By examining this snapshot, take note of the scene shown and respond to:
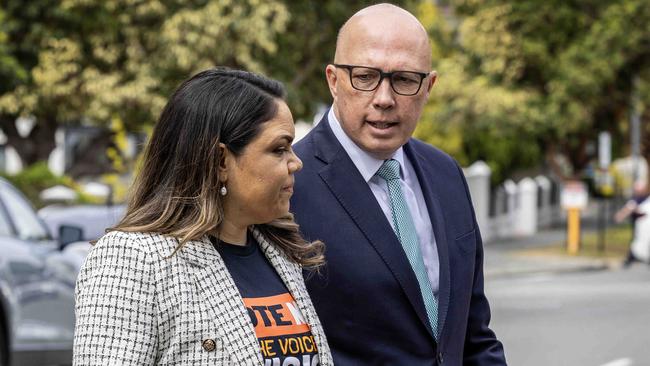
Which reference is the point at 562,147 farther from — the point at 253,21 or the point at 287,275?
the point at 287,275

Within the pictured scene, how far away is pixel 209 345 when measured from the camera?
286 centimetres

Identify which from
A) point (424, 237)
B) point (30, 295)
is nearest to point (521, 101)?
point (30, 295)

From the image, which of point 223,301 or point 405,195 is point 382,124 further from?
point 223,301

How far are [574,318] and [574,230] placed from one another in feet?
51.7

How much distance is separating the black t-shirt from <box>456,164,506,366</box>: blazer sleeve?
101 centimetres

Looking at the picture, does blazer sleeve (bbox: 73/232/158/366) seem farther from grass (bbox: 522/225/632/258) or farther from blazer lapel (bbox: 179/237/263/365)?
grass (bbox: 522/225/632/258)

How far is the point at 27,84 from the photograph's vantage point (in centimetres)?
3130

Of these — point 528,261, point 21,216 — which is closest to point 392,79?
point 21,216

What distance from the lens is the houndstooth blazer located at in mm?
2779

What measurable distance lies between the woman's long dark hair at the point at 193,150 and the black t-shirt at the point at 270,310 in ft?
0.39

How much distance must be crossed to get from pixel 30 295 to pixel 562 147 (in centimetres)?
3650

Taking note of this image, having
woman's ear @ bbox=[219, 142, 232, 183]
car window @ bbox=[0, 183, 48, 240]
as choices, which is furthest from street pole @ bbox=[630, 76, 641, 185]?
woman's ear @ bbox=[219, 142, 232, 183]

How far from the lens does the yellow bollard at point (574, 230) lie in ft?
108

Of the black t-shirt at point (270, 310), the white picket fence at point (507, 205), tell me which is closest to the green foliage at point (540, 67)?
the white picket fence at point (507, 205)
